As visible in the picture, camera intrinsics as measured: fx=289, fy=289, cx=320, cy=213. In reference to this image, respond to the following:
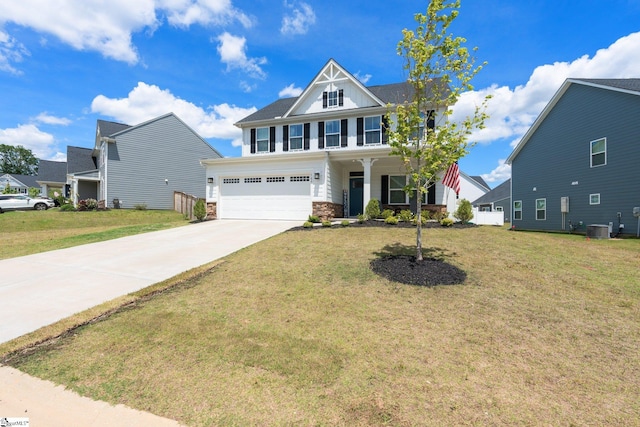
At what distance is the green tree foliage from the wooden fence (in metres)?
69.0

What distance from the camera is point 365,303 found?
4.54 meters

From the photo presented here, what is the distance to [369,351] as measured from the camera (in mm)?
3301

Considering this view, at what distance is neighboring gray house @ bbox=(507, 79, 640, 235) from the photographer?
12.0m

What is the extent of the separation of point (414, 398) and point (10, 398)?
146 inches

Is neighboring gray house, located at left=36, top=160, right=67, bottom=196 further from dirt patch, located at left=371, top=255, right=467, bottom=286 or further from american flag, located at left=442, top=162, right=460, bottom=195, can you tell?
dirt patch, located at left=371, top=255, right=467, bottom=286

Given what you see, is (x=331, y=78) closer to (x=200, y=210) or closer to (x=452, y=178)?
(x=452, y=178)

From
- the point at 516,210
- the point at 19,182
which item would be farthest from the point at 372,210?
the point at 19,182

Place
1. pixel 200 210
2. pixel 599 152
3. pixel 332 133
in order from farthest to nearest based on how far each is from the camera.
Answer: pixel 332 133 → pixel 200 210 → pixel 599 152

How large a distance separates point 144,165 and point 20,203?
900 centimetres

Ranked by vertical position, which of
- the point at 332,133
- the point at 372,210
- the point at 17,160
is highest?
the point at 17,160

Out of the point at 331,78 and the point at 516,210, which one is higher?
the point at 331,78

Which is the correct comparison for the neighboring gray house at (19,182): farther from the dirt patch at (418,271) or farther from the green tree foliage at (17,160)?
the dirt patch at (418,271)

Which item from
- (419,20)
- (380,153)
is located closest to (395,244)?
(419,20)

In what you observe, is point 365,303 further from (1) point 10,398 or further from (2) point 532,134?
(2) point 532,134
